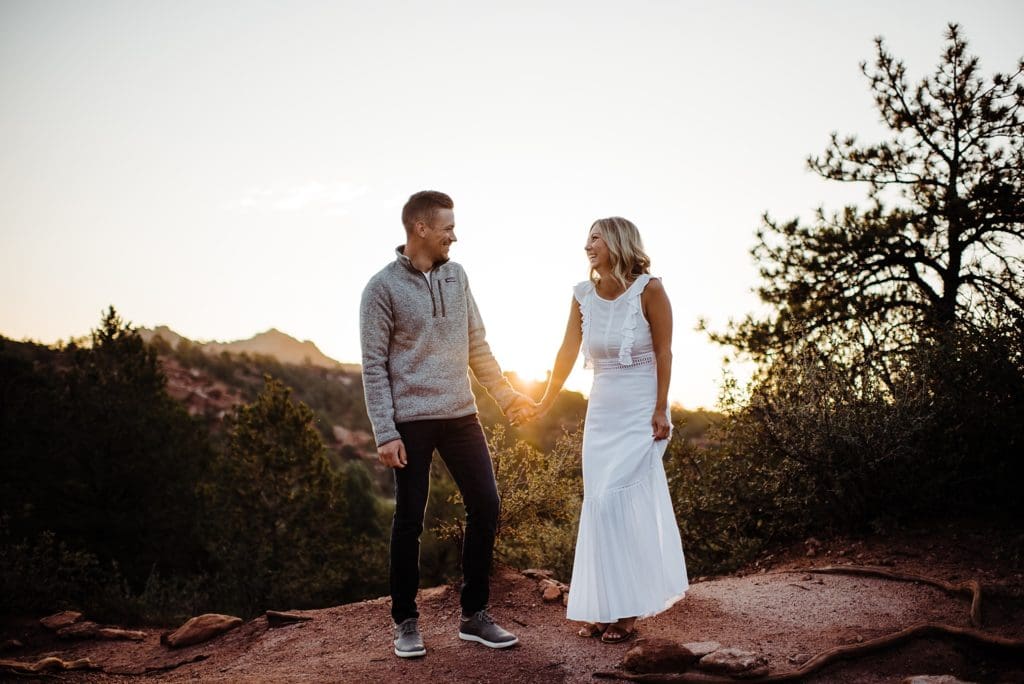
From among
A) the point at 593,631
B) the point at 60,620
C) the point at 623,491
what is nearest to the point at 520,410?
the point at 623,491

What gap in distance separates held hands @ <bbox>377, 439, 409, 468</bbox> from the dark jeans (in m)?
0.11

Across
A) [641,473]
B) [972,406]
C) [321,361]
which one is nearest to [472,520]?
[641,473]

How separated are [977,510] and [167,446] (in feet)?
46.4

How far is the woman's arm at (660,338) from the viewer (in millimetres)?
3799

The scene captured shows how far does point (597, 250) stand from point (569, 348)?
2.12 feet

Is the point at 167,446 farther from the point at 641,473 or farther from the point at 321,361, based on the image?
the point at 321,361

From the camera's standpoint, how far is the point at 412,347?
3.60 m

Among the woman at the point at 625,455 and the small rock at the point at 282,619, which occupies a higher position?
the woman at the point at 625,455

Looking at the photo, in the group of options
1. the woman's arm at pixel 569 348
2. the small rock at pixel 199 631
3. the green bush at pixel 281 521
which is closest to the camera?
the woman's arm at pixel 569 348

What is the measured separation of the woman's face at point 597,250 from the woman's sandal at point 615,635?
6.59 ft

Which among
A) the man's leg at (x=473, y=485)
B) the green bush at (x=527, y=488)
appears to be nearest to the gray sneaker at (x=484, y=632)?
the man's leg at (x=473, y=485)

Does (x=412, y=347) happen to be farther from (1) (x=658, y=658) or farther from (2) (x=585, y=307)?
(1) (x=658, y=658)

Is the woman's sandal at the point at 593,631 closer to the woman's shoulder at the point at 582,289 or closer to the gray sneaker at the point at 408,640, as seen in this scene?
the gray sneaker at the point at 408,640

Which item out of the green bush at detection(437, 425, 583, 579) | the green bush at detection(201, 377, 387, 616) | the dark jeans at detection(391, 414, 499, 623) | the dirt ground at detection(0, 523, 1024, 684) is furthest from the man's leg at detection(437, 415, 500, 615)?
the green bush at detection(201, 377, 387, 616)
